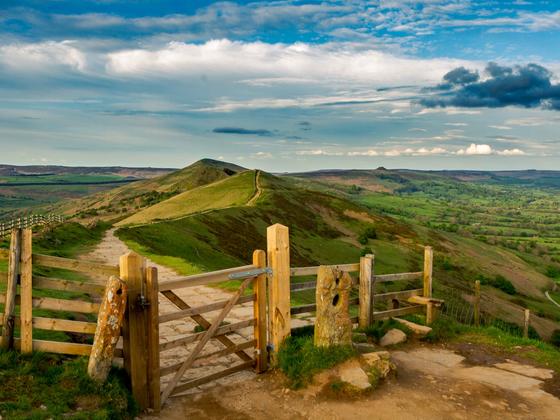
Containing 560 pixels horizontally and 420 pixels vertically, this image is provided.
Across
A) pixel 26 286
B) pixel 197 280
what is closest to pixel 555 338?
pixel 197 280

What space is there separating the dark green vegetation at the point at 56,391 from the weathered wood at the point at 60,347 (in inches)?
5.4

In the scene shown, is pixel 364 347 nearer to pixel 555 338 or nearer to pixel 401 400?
pixel 401 400

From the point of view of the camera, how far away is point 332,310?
10.3m

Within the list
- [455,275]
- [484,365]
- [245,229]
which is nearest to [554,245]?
[455,275]

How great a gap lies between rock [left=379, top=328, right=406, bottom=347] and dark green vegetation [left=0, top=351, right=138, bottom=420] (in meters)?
7.14

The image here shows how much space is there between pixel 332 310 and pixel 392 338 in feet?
12.0

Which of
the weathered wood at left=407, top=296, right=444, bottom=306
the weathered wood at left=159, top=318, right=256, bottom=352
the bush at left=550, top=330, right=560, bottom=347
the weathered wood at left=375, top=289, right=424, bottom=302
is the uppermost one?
the weathered wood at left=159, top=318, right=256, bottom=352

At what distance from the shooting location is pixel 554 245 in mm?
180125

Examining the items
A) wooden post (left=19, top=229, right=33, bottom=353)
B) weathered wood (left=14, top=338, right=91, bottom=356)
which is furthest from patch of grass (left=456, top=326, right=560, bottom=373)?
wooden post (left=19, top=229, right=33, bottom=353)

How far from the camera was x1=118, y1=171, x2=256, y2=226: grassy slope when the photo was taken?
3267 inches

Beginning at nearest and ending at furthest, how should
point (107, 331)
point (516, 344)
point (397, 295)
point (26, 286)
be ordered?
point (107, 331)
point (26, 286)
point (516, 344)
point (397, 295)

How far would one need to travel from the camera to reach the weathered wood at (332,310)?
1023 centimetres

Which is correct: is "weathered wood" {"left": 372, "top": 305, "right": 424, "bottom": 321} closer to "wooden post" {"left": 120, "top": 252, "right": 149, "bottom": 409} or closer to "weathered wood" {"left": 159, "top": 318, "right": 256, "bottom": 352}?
"weathered wood" {"left": 159, "top": 318, "right": 256, "bottom": 352}

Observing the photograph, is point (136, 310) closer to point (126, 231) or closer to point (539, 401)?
point (539, 401)
